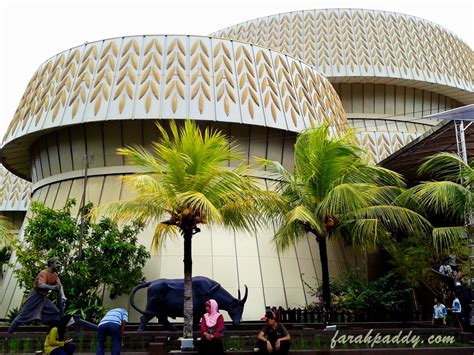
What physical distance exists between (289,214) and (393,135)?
70.6 ft

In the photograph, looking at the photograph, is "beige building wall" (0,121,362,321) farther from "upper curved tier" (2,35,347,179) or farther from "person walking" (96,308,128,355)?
"person walking" (96,308,128,355)

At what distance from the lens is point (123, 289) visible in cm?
1736

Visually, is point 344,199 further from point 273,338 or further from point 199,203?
point 273,338

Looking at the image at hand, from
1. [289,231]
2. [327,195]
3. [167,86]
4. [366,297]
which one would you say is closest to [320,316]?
[366,297]

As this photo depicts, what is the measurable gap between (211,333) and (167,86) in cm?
1289

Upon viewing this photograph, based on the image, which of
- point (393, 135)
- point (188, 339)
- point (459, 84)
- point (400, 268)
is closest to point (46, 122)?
point (188, 339)

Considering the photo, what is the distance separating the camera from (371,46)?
3712 centimetres

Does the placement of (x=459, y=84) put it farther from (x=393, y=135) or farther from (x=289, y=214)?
(x=289, y=214)

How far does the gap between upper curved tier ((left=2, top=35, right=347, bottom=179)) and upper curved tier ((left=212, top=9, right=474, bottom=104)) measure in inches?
574

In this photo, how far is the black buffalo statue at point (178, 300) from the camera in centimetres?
1420

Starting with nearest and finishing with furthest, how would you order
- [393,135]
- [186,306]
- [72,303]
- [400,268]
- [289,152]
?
[186,306] < [72,303] < [400,268] < [289,152] < [393,135]

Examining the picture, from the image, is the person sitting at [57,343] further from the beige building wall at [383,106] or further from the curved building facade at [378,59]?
the beige building wall at [383,106]

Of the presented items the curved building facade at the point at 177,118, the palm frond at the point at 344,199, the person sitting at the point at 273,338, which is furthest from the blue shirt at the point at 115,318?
the curved building facade at the point at 177,118

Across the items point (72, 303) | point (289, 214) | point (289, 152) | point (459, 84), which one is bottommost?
point (72, 303)
